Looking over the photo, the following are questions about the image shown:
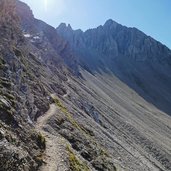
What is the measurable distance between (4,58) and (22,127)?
18.5m

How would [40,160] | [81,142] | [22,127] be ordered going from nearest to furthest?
[40,160], [22,127], [81,142]

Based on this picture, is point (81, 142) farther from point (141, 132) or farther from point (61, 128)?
point (141, 132)

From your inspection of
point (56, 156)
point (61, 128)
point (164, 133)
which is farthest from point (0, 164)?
point (164, 133)

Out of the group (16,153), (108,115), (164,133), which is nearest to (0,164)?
(16,153)

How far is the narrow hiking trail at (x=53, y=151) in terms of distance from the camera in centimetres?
3959

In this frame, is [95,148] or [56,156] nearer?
[56,156]

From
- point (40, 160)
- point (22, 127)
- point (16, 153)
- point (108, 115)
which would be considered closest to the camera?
point (16, 153)

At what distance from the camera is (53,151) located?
4409cm

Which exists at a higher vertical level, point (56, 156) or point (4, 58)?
point (4, 58)

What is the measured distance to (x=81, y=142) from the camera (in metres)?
56.1

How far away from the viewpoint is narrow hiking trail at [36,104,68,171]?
39588mm

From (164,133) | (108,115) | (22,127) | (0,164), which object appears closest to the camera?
(0,164)

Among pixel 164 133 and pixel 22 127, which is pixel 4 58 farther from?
pixel 164 133

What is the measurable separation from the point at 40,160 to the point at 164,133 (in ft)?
339
